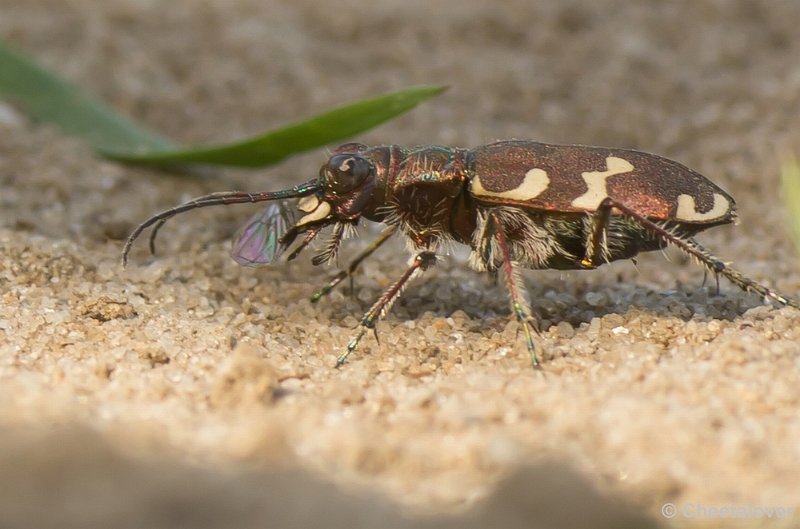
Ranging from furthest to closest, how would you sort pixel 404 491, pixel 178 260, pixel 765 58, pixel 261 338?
pixel 765 58
pixel 178 260
pixel 261 338
pixel 404 491

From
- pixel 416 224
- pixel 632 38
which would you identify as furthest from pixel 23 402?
pixel 632 38

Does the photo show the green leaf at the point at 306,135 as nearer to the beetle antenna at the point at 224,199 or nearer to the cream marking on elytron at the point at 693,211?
the beetle antenna at the point at 224,199

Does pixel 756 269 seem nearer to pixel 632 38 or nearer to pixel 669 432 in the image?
pixel 669 432

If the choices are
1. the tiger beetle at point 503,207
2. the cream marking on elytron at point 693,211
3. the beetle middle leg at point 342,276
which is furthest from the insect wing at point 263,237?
the cream marking on elytron at point 693,211

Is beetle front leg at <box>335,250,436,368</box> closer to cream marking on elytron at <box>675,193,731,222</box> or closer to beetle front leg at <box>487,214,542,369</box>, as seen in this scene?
beetle front leg at <box>487,214,542,369</box>

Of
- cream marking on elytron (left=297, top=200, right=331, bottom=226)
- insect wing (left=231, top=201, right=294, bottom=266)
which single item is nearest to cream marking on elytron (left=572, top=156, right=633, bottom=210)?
cream marking on elytron (left=297, top=200, right=331, bottom=226)

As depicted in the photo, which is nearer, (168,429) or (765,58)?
(168,429)
